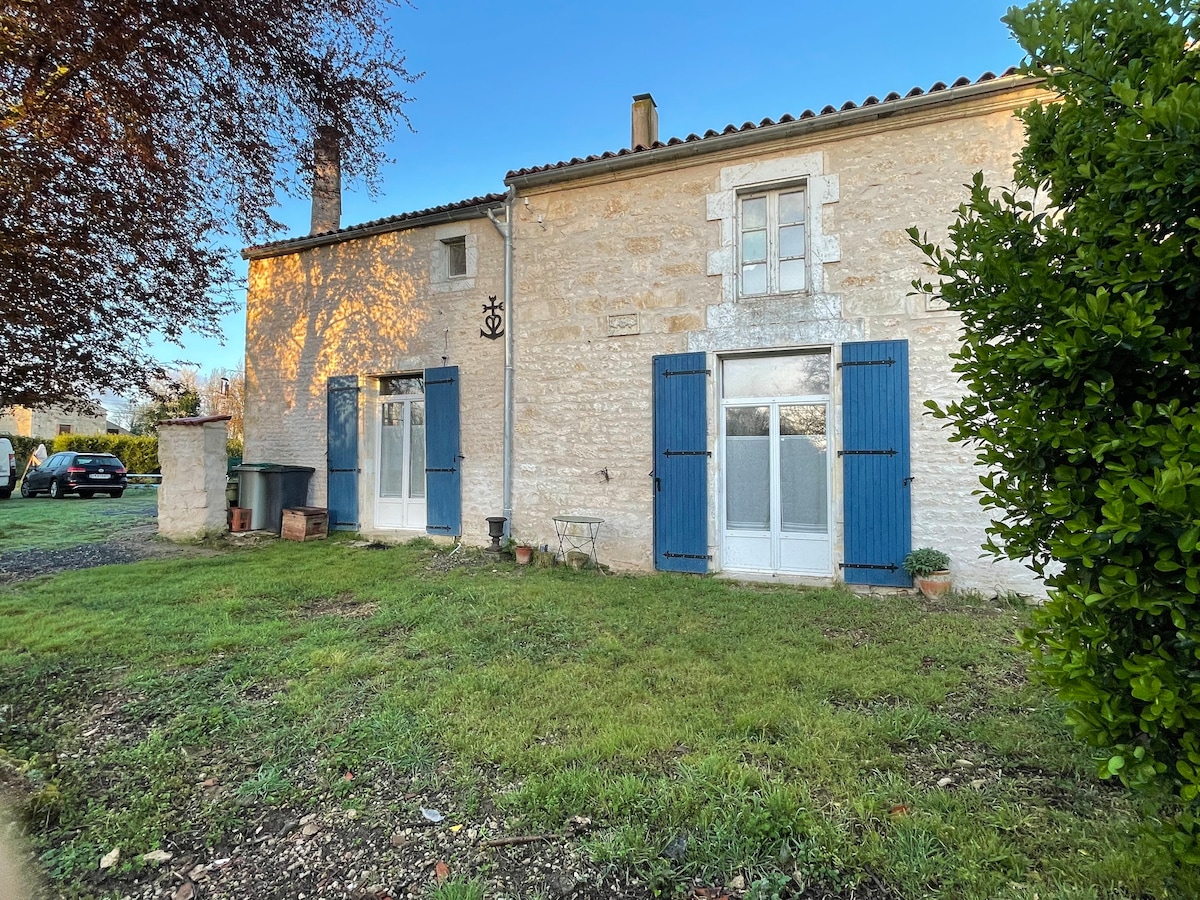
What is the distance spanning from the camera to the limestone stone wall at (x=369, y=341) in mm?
7414

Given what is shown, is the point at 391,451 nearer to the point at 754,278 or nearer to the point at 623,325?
the point at 623,325

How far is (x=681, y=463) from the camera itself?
6250mm

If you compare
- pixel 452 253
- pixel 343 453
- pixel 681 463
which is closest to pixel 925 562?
pixel 681 463

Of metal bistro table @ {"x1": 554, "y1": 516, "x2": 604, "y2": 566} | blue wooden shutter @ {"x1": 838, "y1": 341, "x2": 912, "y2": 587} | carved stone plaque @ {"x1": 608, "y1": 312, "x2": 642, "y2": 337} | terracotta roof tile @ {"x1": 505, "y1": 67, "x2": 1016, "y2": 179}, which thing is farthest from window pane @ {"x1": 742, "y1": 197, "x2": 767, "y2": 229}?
metal bistro table @ {"x1": 554, "y1": 516, "x2": 604, "y2": 566}

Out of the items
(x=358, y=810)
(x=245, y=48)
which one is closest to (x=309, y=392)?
(x=245, y=48)

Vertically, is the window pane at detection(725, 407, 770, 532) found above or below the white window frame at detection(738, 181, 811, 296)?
below

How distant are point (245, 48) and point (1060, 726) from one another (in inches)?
269

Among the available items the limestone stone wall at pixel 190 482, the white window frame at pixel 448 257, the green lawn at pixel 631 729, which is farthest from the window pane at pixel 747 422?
the limestone stone wall at pixel 190 482

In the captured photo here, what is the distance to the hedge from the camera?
2019 centimetres

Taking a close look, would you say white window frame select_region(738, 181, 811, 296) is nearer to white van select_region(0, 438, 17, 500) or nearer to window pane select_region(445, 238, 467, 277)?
window pane select_region(445, 238, 467, 277)

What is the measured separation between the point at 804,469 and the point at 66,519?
12.4 metres

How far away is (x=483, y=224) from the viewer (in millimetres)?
7484

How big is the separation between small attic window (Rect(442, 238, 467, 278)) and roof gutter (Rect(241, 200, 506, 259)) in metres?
0.28

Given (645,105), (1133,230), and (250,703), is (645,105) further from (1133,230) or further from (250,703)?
(250,703)
